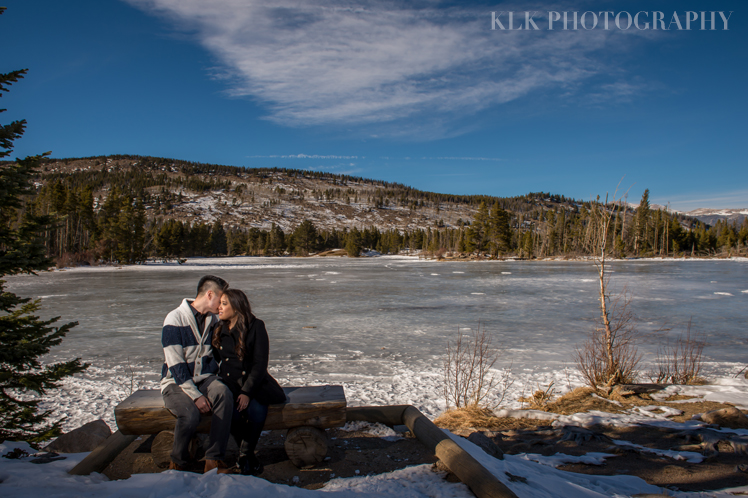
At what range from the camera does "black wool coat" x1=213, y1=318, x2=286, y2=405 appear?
3340 mm

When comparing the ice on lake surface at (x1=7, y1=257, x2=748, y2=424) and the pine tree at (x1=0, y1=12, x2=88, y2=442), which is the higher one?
the pine tree at (x1=0, y1=12, x2=88, y2=442)

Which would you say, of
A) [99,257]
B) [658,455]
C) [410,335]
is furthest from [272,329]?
[99,257]

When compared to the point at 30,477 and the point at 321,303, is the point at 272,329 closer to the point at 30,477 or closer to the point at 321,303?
the point at 321,303

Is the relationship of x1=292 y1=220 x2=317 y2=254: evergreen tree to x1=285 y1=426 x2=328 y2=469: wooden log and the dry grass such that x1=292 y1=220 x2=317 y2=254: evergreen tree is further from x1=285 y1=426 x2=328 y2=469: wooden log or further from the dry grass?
x1=285 y1=426 x2=328 y2=469: wooden log

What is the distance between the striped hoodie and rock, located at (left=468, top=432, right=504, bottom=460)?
2.40m

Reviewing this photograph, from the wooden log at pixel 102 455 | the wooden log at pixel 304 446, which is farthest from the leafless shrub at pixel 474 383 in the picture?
the wooden log at pixel 102 455

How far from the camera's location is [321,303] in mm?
15398

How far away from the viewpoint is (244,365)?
3.39 metres

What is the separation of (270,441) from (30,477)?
181 cm

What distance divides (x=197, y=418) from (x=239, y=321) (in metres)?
0.80

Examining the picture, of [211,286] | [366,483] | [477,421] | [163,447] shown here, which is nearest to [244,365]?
[211,286]

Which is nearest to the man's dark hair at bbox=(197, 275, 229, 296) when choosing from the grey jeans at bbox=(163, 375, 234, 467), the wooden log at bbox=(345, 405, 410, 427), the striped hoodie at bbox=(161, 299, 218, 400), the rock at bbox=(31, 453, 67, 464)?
the striped hoodie at bbox=(161, 299, 218, 400)

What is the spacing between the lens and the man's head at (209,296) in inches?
135

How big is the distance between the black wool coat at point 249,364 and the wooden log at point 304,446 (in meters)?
0.31
